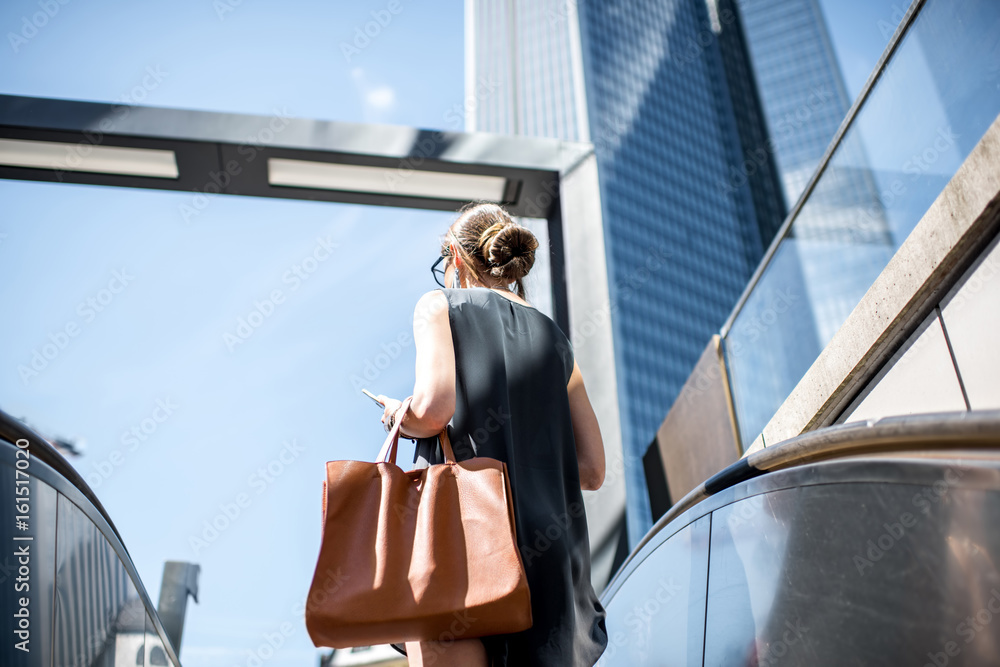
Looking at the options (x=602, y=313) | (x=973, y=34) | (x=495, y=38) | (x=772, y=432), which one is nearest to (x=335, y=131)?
(x=602, y=313)

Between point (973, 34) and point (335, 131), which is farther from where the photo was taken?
point (335, 131)

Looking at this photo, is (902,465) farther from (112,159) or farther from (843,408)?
(112,159)

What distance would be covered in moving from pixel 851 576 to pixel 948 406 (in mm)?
1104

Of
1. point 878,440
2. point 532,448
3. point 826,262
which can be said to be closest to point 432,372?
point 532,448

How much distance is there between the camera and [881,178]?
3.37m

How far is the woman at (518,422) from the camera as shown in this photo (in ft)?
5.50

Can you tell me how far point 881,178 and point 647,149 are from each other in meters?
94.2

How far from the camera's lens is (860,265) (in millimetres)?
3658

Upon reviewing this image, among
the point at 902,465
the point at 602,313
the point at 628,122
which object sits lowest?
the point at 902,465

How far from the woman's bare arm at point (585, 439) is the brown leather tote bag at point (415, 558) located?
1.58ft

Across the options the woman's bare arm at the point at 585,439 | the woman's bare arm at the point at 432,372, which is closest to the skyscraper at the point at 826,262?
the woman's bare arm at the point at 585,439

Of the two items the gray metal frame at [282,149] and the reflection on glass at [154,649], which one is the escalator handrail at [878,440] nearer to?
the reflection on glass at [154,649]
